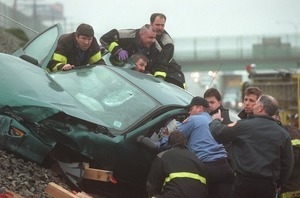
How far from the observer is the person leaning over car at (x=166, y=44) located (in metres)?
8.22

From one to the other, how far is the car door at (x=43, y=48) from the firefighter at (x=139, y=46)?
0.77m

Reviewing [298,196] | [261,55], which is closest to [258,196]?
[298,196]

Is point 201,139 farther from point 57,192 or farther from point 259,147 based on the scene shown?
point 57,192

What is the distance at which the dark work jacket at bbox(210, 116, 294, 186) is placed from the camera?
5.10 metres

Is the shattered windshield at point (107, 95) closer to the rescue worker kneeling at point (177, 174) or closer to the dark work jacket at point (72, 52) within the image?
the dark work jacket at point (72, 52)

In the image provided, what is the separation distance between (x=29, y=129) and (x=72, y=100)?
593 millimetres

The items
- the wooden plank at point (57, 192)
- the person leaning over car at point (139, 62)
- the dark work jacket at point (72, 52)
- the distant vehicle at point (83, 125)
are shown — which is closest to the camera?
the wooden plank at point (57, 192)

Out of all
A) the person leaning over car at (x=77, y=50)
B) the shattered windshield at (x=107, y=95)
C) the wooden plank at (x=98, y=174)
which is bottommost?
the wooden plank at (x=98, y=174)

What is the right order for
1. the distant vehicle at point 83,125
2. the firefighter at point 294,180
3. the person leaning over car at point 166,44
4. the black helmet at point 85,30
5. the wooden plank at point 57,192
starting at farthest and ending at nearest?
the person leaning over car at point 166,44 < the black helmet at point 85,30 < the firefighter at point 294,180 < the distant vehicle at point 83,125 < the wooden plank at point 57,192

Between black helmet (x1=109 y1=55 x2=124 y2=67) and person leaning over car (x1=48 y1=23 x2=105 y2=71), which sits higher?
person leaning over car (x1=48 y1=23 x2=105 y2=71)

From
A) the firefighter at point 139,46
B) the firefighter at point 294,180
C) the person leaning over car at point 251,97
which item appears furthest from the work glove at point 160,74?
the firefighter at point 294,180

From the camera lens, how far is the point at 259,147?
5125 millimetres

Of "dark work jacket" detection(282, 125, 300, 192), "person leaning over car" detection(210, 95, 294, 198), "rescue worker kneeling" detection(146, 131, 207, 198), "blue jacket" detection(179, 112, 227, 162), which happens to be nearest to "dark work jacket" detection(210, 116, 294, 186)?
"person leaning over car" detection(210, 95, 294, 198)

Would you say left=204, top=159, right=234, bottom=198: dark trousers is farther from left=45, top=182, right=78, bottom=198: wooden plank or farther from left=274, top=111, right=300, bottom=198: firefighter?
left=45, top=182, right=78, bottom=198: wooden plank
